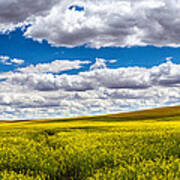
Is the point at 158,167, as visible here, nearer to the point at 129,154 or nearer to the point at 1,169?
the point at 129,154

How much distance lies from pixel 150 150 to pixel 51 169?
14.7 feet

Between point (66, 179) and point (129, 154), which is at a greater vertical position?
point (129, 154)

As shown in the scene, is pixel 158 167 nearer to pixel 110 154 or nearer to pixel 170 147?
pixel 110 154

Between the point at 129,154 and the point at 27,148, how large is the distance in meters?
5.57

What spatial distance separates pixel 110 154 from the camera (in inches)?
406

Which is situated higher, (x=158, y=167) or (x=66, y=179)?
(x=158, y=167)

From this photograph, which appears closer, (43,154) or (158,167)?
(158,167)

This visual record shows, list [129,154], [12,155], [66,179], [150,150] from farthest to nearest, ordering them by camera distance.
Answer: [12,155] < [150,150] < [129,154] < [66,179]

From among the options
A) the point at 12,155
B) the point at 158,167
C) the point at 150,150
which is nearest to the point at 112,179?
the point at 158,167

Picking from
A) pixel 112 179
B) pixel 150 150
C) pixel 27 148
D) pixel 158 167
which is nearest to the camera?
pixel 112 179

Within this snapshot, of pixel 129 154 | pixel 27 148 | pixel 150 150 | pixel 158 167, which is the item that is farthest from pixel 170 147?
pixel 27 148

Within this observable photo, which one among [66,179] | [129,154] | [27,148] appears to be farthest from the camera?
[27,148]

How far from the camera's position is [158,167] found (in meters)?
7.82

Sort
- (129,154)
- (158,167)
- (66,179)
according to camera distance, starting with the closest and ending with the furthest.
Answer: (158,167) < (66,179) < (129,154)
